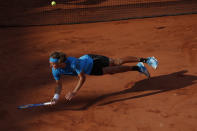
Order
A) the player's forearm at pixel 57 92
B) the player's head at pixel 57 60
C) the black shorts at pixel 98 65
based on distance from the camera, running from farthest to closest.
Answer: the black shorts at pixel 98 65
the player's forearm at pixel 57 92
the player's head at pixel 57 60

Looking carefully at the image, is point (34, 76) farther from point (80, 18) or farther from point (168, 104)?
point (80, 18)

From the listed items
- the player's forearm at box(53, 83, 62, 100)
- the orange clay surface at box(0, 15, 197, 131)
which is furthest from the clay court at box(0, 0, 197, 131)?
the player's forearm at box(53, 83, 62, 100)

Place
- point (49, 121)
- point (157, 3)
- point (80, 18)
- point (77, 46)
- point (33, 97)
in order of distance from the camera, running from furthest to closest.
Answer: point (157, 3) < point (80, 18) < point (77, 46) < point (33, 97) < point (49, 121)

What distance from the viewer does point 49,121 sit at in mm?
4988

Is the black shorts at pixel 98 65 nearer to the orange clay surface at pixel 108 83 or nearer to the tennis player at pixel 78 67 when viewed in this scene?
the tennis player at pixel 78 67

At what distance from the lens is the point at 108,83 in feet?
20.0

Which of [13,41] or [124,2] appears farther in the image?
[124,2]

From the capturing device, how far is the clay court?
488 centimetres

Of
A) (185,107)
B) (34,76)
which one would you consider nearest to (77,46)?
(34,76)

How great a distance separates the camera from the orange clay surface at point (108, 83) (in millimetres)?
4875

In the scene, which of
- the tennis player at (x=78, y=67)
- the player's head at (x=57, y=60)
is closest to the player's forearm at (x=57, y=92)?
the tennis player at (x=78, y=67)

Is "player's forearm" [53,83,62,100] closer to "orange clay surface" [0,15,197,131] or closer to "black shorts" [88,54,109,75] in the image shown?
"orange clay surface" [0,15,197,131]

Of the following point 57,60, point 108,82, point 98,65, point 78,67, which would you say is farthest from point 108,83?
point 57,60

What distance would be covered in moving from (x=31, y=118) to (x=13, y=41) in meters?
4.18
